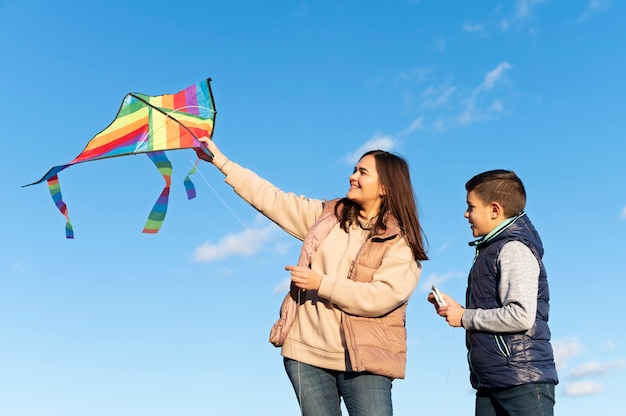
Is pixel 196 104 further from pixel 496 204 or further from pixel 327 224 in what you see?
pixel 496 204

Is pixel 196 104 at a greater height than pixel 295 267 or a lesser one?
greater

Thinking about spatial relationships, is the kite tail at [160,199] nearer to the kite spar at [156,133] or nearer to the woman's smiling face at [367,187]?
the kite spar at [156,133]

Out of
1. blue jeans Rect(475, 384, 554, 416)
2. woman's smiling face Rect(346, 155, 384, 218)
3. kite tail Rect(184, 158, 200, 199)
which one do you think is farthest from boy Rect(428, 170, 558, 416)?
kite tail Rect(184, 158, 200, 199)

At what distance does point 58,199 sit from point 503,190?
2913mm

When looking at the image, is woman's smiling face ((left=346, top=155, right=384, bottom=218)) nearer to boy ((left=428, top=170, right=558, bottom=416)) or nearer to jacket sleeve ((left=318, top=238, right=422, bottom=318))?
jacket sleeve ((left=318, top=238, right=422, bottom=318))

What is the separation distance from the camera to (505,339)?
3.75m

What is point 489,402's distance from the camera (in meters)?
3.90

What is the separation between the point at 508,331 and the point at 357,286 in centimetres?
85

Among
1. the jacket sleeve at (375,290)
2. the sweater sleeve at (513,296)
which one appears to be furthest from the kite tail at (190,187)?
the sweater sleeve at (513,296)

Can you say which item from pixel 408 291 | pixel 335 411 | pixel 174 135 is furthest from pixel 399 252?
pixel 174 135

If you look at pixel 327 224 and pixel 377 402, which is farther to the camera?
pixel 327 224

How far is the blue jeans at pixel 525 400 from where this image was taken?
3660 millimetres

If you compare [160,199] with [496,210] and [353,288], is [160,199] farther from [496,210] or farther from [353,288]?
[496,210]

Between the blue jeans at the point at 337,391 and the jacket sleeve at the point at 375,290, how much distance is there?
1.21ft
